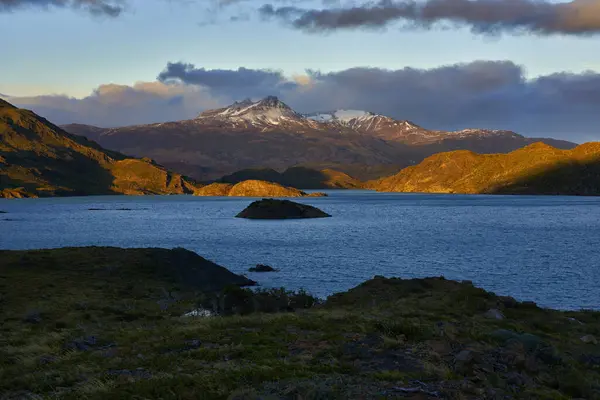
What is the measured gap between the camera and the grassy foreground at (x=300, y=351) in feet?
50.3

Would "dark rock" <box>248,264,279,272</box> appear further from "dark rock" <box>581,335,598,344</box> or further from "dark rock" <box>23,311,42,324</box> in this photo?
"dark rock" <box>581,335,598,344</box>

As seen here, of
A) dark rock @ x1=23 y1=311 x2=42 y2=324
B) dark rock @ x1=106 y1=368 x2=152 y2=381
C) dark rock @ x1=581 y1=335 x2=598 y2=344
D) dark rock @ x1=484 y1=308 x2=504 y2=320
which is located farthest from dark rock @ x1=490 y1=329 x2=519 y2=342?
dark rock @ x1=23 y1=311 x2=42 y2=324

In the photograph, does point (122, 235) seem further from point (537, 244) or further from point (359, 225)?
point (537, 244)

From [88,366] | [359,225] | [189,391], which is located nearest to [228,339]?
[88,366]

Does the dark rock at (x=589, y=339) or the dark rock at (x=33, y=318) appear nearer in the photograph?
the dark rock at (x=589, y=339)

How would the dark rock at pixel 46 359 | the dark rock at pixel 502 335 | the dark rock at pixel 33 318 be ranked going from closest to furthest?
the dark rock at pixel 46 359
the dark rock at pixel 502 335
the dark rock at pixel 33 318

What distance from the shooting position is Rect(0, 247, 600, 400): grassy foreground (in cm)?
1534

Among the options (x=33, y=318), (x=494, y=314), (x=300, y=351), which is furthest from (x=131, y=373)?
(x=494, y=314)

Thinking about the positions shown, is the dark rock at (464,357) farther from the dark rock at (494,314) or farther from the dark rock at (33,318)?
the dark rock at (33,318)

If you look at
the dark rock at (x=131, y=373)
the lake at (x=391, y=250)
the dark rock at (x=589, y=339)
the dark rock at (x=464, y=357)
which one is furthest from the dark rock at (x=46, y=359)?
the lake at (x=391, y=250)

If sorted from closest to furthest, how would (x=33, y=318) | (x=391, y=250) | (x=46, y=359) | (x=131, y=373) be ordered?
1. (x=131, y=373)
2. (x=46, y=359)
3. (x=33, y=318)
4. (x=391, y=250)

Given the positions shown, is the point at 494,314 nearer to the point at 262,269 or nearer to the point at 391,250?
the point at 262,269

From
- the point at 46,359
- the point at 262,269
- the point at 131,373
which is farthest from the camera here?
the point at 262,269

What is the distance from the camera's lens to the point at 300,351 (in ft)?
66.9
